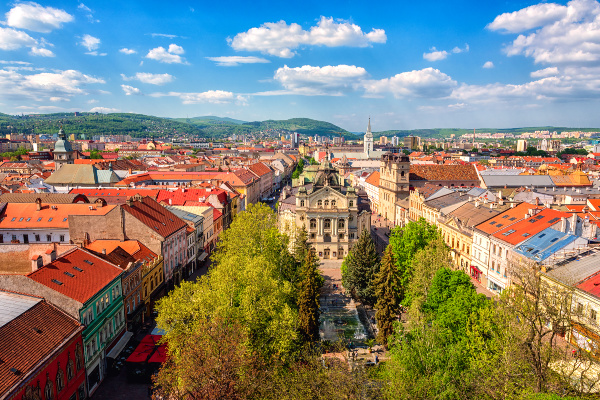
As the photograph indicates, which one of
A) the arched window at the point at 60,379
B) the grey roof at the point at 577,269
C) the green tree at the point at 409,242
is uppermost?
the grey roof at the point at 577,269

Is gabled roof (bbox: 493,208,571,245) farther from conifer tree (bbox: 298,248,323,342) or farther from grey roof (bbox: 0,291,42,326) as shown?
grey roof (bbox: 0,291,42,326)

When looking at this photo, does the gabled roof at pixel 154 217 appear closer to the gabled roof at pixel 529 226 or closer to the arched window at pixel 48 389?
the arched window at pixel 48 389

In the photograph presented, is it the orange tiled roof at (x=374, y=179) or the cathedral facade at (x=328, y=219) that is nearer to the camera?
the cathedral facade at (x=328, y=219)

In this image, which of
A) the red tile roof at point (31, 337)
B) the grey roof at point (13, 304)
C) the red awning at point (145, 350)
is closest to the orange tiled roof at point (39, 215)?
the red awning at point (145, 350)

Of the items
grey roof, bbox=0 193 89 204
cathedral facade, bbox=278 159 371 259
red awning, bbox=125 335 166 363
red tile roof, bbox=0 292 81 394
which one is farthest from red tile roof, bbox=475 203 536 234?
grey roof, bbox=0 193 89 204

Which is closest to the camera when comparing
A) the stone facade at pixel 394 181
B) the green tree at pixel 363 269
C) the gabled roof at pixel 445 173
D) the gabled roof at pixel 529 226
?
the green tree at pixel 363 269

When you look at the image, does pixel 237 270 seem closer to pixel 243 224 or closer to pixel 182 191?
pixel 243 224

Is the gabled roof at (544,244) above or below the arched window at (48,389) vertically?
above
